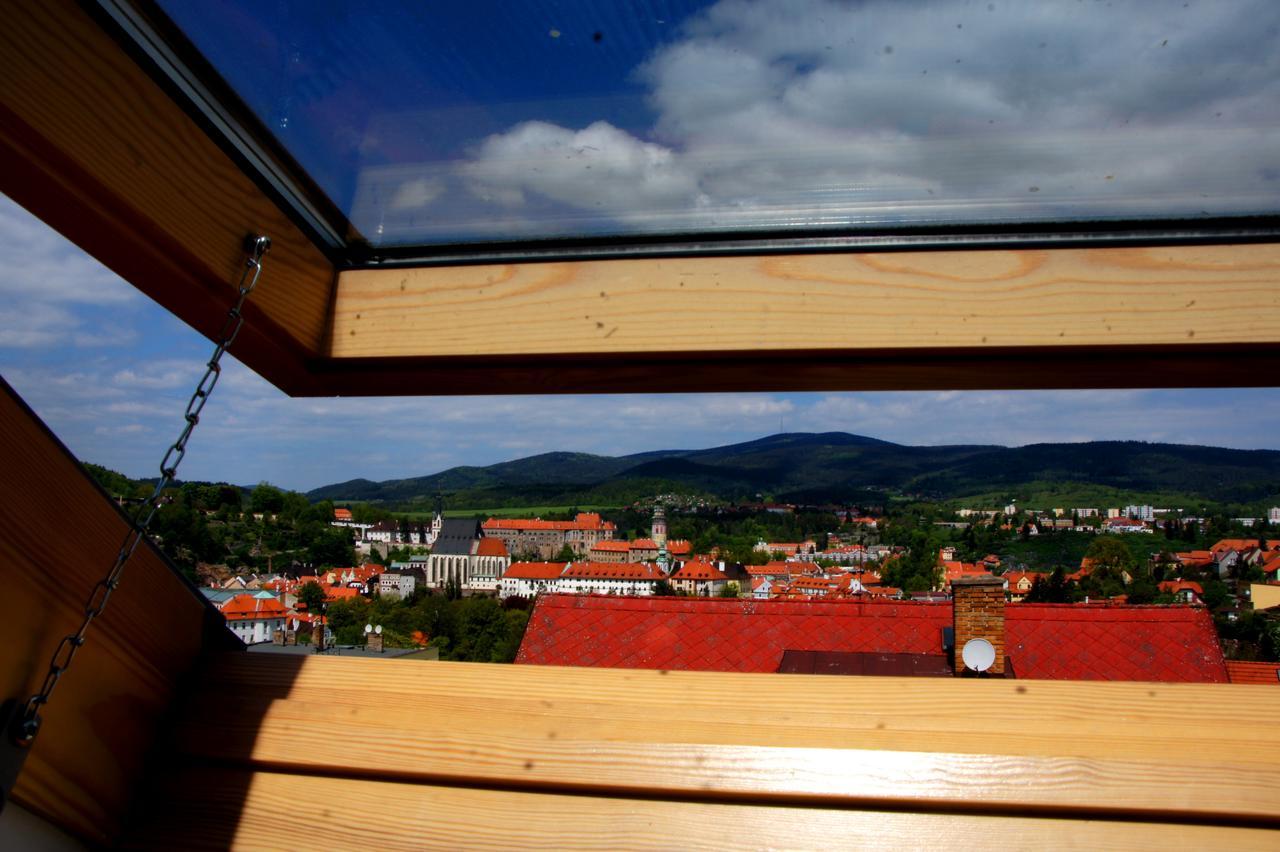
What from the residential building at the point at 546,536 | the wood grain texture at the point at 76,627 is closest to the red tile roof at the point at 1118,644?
the wood grain texture at the point at 76,627

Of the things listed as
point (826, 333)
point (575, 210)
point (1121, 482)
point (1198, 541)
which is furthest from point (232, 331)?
point (1121, 482)

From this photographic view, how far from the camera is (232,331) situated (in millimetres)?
1027

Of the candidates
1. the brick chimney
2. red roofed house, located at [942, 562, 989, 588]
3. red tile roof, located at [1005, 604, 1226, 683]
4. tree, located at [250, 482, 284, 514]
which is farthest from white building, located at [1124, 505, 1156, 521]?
tree, located at [250, 482, 284, 514]

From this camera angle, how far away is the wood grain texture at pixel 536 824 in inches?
35.2

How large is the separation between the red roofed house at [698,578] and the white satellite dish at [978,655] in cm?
1374

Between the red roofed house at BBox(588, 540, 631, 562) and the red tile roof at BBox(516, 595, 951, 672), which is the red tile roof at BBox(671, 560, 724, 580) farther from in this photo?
the red tile roof at BBox(516, 595, 951, 672)

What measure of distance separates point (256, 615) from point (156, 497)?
1.45 metres

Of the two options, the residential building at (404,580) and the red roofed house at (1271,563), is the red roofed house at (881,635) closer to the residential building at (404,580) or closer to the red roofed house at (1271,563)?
the red roofed house at (1271,563)

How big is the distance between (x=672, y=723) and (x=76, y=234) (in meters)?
0.83

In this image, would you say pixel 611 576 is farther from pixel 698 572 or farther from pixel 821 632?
pixel 821 632

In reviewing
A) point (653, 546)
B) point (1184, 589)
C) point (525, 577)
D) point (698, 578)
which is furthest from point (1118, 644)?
point (698, 578)

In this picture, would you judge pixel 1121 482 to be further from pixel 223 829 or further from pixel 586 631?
pixel 223 829

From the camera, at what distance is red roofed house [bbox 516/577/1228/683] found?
5.48 metres

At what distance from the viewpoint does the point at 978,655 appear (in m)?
4.27
